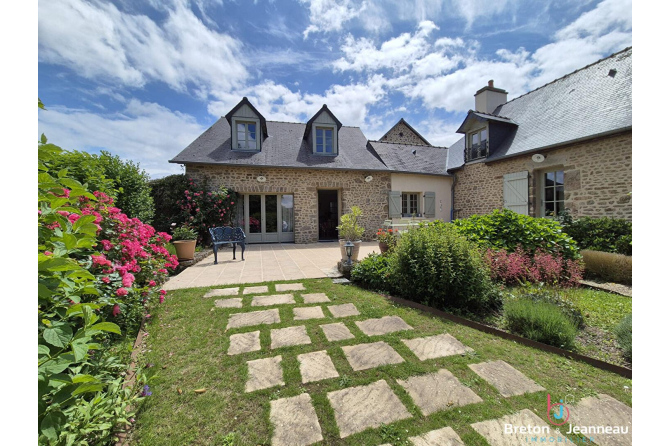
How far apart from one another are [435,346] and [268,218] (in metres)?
8.46

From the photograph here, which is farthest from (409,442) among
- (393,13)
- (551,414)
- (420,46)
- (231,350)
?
(420,46)

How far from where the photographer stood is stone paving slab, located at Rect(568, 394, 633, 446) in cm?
141

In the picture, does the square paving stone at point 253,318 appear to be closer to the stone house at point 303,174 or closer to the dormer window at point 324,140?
the stone house at point 303,174

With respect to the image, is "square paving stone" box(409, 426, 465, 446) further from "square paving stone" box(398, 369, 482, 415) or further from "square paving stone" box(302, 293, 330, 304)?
"square paving stone" box(302, 293, 330, 304)

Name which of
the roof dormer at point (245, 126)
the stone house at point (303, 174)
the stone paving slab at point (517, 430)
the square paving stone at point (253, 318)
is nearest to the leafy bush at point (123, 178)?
the stone house at point (303, 174)

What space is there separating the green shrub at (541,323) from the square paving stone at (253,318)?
8.75ft

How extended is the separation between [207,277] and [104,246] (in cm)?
232

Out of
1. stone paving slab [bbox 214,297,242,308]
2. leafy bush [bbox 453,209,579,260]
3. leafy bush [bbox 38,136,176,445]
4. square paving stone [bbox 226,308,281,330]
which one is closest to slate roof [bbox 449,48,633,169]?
leafy bush [bbox 453,209,579,260]

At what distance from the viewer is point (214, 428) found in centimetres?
145

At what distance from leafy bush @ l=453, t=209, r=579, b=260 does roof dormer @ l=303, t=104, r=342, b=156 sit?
689 cm

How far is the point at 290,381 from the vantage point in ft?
6.08

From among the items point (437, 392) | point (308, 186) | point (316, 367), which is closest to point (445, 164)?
point (308, 186)

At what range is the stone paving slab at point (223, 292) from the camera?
12.3 feet

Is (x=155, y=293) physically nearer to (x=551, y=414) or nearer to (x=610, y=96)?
(x=551, y=414)
